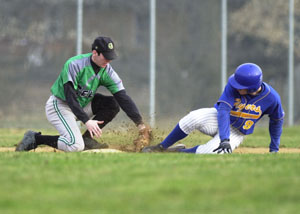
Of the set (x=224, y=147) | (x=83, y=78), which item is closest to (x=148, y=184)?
(x=224, y=147)

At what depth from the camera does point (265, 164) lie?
208 inches

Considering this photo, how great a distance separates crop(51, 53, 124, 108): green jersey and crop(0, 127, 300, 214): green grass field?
1.44 meters

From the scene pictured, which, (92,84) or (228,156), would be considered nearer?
(228,156)

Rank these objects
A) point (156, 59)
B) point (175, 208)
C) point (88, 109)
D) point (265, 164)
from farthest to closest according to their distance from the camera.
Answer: point (156, 59), point (88, 109), point (265, 164), point (175, 208)

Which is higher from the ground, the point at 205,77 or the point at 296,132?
the point at 205,77

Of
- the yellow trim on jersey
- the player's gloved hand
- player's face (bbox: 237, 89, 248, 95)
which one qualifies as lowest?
the player's gloved hand

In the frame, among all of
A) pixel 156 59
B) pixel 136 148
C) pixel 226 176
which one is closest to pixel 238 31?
pixel 156 59

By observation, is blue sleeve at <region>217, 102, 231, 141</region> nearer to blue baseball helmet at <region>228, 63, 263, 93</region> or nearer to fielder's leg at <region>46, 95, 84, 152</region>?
blue baseball helmet at <region>228, 63, 263, 93</region>

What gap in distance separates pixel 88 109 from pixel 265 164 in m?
2.96

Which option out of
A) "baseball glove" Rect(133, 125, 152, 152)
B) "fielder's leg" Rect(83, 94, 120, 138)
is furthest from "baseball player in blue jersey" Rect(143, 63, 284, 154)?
"fielder's leg" Rect(83, 94, 120, 138)

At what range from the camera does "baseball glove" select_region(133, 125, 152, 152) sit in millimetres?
7633

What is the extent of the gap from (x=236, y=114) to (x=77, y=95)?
193 cm

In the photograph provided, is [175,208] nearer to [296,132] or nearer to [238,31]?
[296,132]

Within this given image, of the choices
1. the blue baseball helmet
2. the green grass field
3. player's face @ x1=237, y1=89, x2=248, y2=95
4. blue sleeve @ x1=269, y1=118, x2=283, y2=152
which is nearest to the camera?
the green grass field
